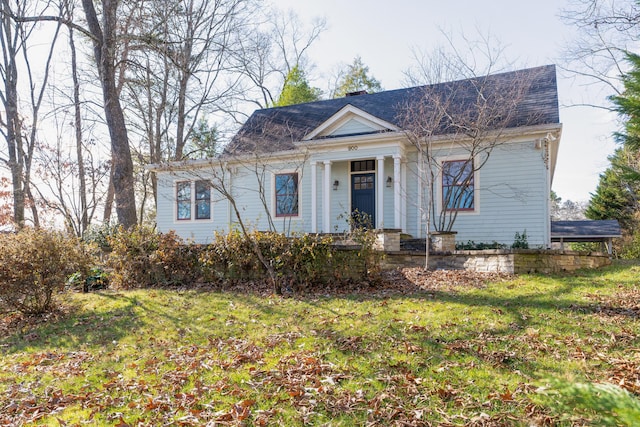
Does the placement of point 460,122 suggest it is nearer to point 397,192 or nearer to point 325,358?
point 397,192

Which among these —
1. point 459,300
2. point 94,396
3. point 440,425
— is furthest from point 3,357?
point 459,300

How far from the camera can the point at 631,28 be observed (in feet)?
23.1

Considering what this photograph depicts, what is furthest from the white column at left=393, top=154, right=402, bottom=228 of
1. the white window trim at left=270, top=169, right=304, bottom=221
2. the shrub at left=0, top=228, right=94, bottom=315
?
the shrub at left=0, top=228, right=94, bottom=315

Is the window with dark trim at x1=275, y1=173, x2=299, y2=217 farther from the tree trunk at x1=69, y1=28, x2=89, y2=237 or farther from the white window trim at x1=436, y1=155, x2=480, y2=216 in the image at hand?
the tree trunk at x1=69, y1=28, x2=89, y2=237

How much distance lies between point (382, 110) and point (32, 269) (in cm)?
1074

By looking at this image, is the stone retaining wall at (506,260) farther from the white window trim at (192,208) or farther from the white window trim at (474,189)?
the white window trim at (192,208)

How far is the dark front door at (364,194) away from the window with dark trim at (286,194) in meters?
1.92

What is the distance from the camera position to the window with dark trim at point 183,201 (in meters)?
15.4

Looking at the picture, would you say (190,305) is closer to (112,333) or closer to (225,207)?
(112,333)

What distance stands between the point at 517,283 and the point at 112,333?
6.50 m

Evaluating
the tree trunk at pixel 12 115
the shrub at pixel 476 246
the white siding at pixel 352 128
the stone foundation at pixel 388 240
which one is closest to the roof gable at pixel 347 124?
the white siding at pixel 352 128

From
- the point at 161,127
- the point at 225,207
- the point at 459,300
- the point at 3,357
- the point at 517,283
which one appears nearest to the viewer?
the point at 3,357

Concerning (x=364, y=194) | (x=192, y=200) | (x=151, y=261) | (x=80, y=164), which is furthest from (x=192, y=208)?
(x=151, y=261)

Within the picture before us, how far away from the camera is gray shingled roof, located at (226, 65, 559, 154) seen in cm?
1112
